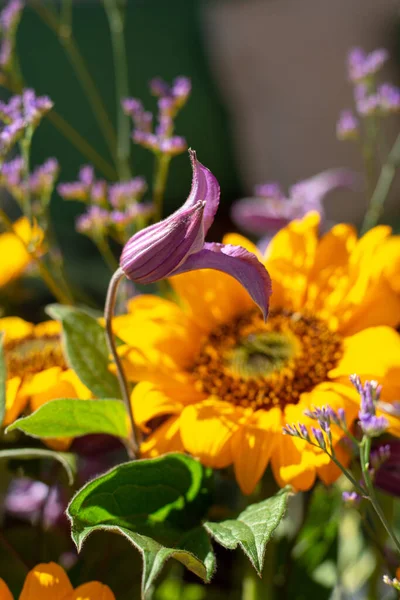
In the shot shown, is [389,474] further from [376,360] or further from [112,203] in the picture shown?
[112,203]

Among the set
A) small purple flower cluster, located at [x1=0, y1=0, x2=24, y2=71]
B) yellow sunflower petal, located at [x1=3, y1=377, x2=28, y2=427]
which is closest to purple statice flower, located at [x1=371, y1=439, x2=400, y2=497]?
yellow sunflower petal, located at [x1=3, y1=377, x2=28, y2=427]

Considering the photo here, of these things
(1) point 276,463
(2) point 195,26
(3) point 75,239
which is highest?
(1) point 276,463

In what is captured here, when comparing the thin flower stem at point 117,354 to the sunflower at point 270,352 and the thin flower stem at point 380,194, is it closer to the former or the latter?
the sunflower at point 270,352

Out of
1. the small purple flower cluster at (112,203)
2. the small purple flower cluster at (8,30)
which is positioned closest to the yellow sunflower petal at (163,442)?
the small purple flower cluster at (112,203)

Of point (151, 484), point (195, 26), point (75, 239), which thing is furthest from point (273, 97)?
point (151, 484)

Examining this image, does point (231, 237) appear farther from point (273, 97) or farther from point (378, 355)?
point (273, 97)

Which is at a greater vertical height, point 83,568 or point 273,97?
point 83,568

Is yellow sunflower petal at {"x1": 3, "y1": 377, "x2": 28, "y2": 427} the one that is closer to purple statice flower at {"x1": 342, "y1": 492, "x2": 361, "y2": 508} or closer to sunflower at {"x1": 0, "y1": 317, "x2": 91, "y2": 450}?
sunflower at {"x1": 0, "y1": 317, "x2": 91, "y2": 450}
